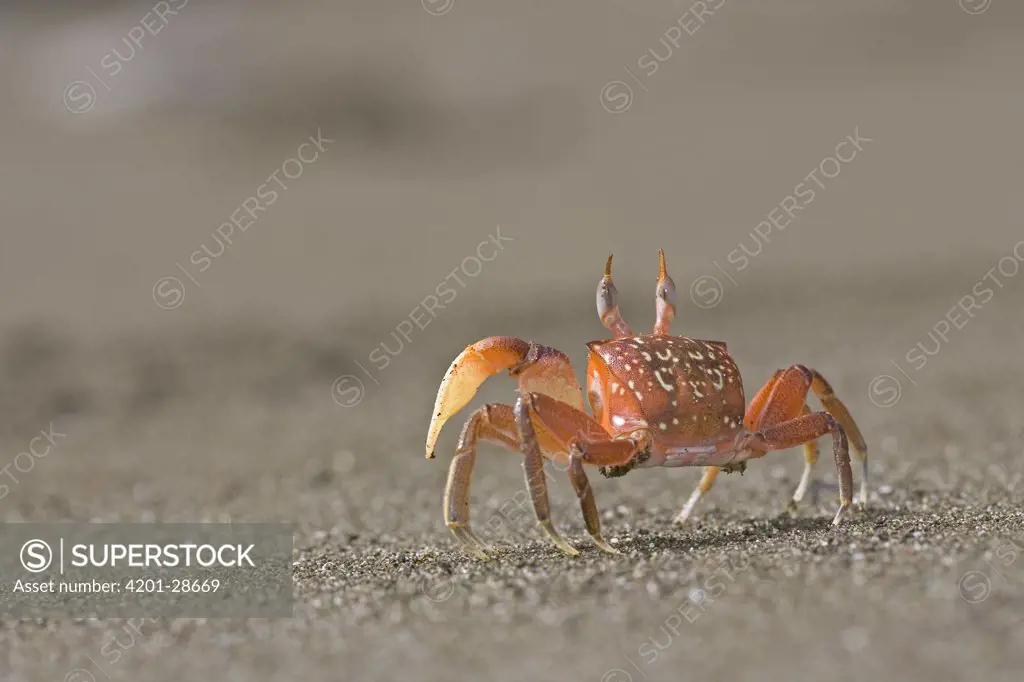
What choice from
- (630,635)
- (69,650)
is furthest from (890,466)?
(69,650)

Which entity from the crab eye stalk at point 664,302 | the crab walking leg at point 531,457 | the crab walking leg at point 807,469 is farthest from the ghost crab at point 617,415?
the crab walking leg at point 807,469

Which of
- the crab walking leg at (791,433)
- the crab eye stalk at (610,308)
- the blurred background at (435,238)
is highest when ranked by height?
the blurred background at (435,238)

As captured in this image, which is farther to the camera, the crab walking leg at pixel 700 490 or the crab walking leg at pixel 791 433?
the crab walking leg at pixel 700 490

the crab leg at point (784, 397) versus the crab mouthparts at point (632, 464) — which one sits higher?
the crab leg at point (784, 397)

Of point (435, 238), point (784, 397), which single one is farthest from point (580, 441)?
point (435, 238)

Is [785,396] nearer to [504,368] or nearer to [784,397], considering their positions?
[784,397]

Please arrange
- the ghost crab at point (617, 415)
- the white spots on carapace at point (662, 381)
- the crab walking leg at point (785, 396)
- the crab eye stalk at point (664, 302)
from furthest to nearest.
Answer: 1. the crab eye stalk at point (664, 302)
2. the crab walking leg at point (785, 396)
3. the white spots on carapace at point (662, 381)
4. the ghost crab at point (617, 415)

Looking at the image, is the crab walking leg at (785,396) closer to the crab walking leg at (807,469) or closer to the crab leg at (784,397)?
the crab leg at (784,397)

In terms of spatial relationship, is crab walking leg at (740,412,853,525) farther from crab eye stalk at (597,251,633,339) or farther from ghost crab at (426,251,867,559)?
crab eye stalk at (597,251,633,339)
